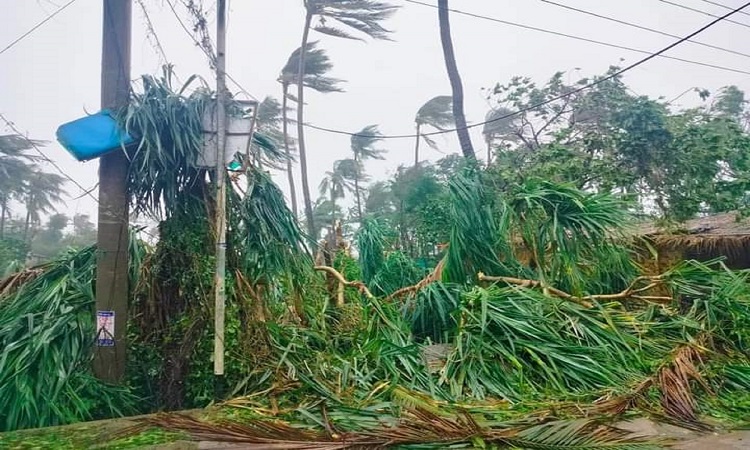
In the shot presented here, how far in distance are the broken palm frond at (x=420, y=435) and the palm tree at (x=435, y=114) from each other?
21211 millimetres

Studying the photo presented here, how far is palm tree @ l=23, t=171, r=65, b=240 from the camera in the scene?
26.8 m

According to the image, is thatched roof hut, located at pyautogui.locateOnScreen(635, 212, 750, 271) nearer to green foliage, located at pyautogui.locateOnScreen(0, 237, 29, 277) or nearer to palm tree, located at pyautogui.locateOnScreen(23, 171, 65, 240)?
green foliage, located at pyautogui.locateOnScreen(0, 237, 29, 277)

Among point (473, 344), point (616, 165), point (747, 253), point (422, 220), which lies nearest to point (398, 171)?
point (422, 220)

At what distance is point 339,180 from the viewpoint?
3303 cm

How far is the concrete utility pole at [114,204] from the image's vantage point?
3725mm

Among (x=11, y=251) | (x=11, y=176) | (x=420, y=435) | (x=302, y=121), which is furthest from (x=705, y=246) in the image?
(x=11, y=176)

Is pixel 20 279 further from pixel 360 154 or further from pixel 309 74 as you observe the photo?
pixel 360 154

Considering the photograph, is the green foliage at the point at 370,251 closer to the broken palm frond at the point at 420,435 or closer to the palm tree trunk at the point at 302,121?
the broken palm frond at the point at 420,435

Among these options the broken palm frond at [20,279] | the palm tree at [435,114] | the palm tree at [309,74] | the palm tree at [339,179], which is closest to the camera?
the broken palm frond at [20,279]

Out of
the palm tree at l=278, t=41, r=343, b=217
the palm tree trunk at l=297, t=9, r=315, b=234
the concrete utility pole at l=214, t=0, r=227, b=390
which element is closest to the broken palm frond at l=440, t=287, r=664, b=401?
the concrete utility pole at l=214, t=0, r=227, b=390

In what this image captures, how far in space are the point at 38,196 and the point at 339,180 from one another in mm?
17582

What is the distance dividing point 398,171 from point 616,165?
51.1ft

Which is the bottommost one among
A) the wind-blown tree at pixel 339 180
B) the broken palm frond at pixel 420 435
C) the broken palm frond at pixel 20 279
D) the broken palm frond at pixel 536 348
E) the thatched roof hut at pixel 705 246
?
the broken palm frond at pixel 420 435

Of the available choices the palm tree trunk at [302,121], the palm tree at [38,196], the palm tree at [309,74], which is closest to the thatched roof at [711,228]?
the palm tree trunk at [302,121]
